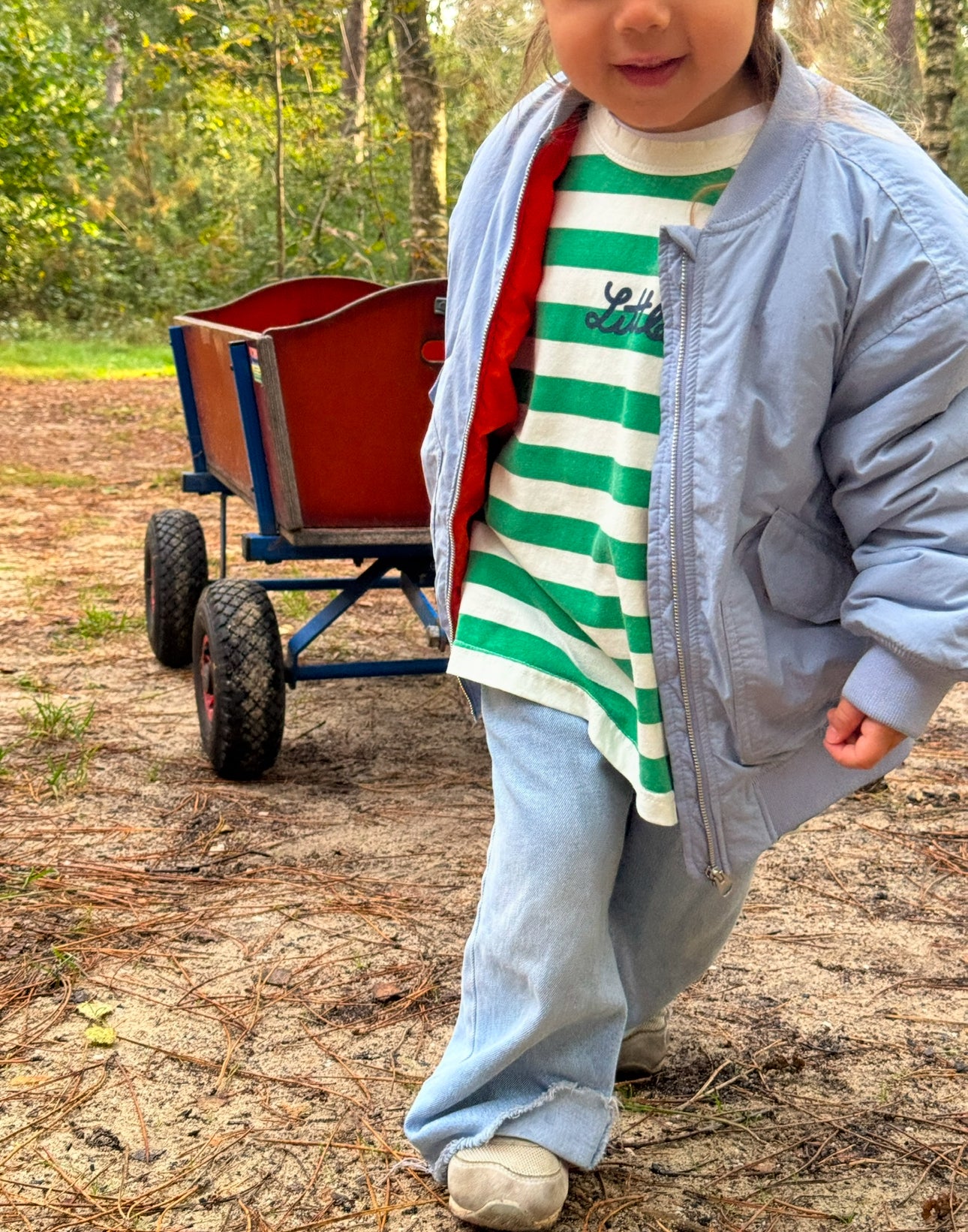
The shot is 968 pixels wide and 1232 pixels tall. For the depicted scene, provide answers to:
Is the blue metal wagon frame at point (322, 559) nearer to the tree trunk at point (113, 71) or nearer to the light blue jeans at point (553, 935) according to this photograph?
the light blue jeans at point (553, 935)

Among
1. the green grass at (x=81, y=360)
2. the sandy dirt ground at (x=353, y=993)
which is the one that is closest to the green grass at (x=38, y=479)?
the sandy dirt ground at (x=353, y=993)

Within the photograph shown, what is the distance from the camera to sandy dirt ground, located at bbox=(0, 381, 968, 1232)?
2.01 metres

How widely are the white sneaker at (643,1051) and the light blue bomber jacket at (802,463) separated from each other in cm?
64

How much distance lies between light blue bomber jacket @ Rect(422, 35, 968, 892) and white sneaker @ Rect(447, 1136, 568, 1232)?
0.47 metres

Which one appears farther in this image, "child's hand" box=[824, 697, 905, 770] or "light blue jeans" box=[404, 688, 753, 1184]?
"light blue jeans" box=[404, 688, 753, 1184]

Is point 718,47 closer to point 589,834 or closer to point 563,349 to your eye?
point 563,349

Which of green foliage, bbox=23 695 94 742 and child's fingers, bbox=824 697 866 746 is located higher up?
child's fingers, bbox=824 697 866 746

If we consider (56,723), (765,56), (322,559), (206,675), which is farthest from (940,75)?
(765,56)

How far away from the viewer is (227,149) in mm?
22391

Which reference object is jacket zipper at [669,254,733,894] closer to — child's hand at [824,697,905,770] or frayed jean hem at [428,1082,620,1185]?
child's hand at [824,697,905,770]

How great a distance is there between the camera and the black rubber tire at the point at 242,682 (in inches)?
138

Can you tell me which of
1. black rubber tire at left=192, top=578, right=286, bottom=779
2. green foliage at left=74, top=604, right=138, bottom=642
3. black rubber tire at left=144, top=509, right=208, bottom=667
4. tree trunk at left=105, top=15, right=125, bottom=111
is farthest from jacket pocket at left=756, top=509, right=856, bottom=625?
tree trunk at left=105, top=15, right=125, bottom=111

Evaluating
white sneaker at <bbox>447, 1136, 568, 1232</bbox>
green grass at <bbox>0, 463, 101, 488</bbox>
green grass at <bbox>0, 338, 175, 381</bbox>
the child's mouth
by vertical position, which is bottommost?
green grass at <bbox>0, 338, 175, 381</bbox>

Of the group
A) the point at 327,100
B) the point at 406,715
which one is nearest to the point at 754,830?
the point at 406,715
